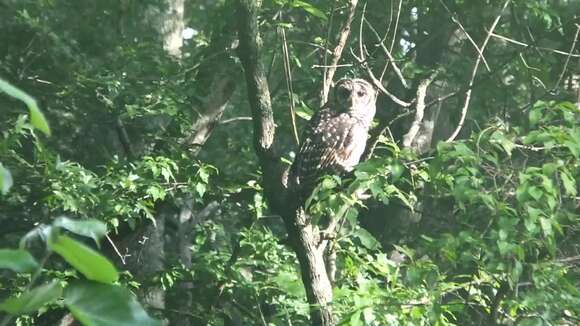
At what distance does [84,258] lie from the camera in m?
0.64

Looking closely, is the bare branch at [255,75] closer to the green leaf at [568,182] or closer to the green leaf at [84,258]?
the green leaf at [568,182]

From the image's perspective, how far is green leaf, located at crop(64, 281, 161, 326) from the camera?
629mm

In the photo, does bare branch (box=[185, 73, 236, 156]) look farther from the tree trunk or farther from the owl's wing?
the tree trunk

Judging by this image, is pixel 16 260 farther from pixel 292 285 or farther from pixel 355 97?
pixel 355 97

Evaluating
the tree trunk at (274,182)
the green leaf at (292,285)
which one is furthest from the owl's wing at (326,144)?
the tree trunk at (274,182)

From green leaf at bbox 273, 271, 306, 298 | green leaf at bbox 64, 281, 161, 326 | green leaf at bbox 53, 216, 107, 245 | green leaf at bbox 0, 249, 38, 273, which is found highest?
green leaf at bbox 53, 216, 107, 245

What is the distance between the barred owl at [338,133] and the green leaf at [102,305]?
4303 millimetres

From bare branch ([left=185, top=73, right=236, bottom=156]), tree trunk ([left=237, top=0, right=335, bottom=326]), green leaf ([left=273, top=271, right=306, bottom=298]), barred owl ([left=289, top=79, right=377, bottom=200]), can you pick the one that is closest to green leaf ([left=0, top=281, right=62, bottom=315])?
tree trunk ([left=237, top=0, right=335, bottom=326])

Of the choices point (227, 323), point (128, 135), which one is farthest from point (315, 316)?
point (128, 135)

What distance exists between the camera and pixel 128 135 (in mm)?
6559

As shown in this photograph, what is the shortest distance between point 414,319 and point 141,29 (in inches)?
168

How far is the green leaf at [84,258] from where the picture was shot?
0.63 m

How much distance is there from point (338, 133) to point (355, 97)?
1.33 ft

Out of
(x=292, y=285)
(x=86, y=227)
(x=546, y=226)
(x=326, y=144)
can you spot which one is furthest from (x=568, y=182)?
(x=86, y=227)
